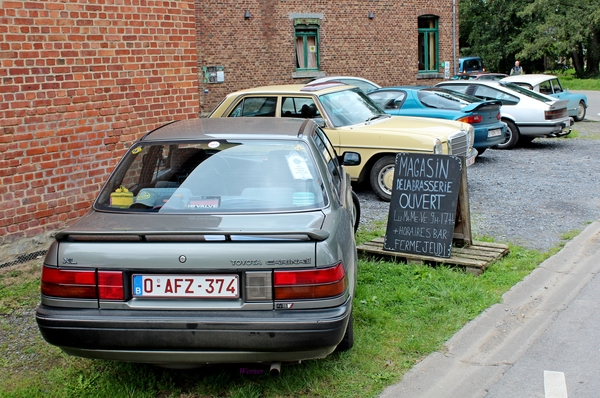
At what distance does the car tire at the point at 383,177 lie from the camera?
1022 centimetres

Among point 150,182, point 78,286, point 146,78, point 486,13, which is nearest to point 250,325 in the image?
point 78,286

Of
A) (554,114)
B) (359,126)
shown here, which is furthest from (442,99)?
(359,126)

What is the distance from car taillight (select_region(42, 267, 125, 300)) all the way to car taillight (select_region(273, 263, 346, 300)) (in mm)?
870

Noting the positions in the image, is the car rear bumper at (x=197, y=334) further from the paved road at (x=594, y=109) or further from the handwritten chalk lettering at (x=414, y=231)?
the paved road at (x=594, y=109)

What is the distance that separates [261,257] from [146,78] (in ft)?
17.3

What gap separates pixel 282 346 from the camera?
146 inches

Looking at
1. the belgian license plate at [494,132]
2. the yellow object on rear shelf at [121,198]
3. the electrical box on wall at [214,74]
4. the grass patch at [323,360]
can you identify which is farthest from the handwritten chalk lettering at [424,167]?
the electrical box on wall at [214,74]

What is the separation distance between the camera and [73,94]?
25.0 ft

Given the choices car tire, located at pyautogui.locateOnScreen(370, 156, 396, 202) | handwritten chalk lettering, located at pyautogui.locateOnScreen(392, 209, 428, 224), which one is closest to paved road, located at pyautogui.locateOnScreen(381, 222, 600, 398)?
handwritten chalk lettering, located at pyautogui.locateOnScreen(392, 209, 428, 224)

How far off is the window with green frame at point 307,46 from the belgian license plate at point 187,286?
2091 centimetres

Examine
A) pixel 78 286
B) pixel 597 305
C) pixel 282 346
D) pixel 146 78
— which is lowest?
pixel 597 305

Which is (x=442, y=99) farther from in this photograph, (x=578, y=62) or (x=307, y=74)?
(x=578, y=62)

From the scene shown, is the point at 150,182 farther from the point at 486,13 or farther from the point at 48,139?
the point at 486,13

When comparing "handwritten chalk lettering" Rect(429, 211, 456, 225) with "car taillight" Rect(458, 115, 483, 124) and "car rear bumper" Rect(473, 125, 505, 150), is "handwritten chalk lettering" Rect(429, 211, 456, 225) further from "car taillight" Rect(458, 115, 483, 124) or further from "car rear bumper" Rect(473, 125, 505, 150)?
"car rear bumper" Rect(473, 125, 505, 150)
